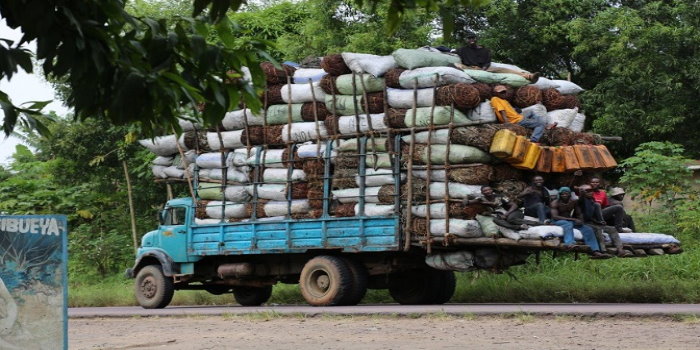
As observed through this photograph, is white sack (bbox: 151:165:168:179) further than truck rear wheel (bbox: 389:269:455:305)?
Yes

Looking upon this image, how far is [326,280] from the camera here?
17.2 metres

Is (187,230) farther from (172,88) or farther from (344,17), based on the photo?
(172,88)

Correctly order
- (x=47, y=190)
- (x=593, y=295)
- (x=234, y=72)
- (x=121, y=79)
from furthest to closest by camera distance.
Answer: (x=47, y=190)
(x=593, y=295)
(x=234, y=72)
(x=121, y=79)

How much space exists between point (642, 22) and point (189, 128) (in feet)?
35.5

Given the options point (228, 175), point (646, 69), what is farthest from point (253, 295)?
point (646, 69)

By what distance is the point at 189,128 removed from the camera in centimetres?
1933

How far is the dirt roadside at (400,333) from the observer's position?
1063cm

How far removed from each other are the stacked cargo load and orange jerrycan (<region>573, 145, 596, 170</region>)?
2 cm

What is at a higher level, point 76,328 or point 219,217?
point 219,217

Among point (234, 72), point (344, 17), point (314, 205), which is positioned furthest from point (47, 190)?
point (234, 72)

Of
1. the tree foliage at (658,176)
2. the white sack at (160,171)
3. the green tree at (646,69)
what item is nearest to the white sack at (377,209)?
the white sack at (160,171)

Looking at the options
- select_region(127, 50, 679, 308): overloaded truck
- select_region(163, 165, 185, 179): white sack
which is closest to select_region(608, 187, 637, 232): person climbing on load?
select_region(127, 50, 679, 308): overloaded truck

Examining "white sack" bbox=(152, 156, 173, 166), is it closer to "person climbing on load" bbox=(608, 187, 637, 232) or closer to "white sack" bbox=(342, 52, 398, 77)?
"white sack" bbox=(342, 52, 398, 77)

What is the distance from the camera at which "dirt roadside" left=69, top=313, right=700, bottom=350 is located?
10.6 m
